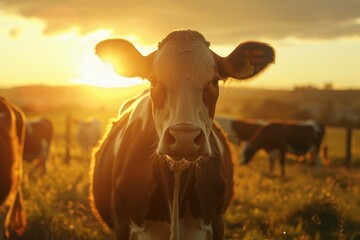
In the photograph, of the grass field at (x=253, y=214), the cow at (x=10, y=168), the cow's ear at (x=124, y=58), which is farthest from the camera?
the grass field at (x=253, y=214)

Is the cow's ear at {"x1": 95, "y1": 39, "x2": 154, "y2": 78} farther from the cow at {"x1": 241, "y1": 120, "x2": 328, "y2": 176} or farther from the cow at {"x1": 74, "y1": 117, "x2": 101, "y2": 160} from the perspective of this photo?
the cow at {"x1": 74, "y1": 117, "x2": 101, "y2": 160}

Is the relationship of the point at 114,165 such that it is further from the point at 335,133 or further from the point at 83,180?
the point at 335,133

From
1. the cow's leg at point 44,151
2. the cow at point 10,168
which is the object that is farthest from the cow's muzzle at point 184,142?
the cow's leg at point 44,151

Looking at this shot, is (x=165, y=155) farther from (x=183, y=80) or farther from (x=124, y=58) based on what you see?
(x=124, y=58)

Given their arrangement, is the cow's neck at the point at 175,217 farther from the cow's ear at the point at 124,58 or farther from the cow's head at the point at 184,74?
the cow's ear at the point at 124,58

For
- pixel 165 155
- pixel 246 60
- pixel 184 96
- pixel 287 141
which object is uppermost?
pixel 246 60

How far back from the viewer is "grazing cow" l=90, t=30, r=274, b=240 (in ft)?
11.0

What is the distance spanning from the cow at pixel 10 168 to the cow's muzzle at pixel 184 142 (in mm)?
3466

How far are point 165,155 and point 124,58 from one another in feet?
3.09

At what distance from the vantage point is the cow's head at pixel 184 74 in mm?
3031

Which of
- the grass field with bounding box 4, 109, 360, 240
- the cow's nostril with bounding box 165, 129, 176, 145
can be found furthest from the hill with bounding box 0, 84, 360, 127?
the cow's nostril with bounding box 165, 129, 176, 145

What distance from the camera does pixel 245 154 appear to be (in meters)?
18.1

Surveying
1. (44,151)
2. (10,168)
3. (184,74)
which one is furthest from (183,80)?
(44,151)

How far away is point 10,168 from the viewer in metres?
6.08
